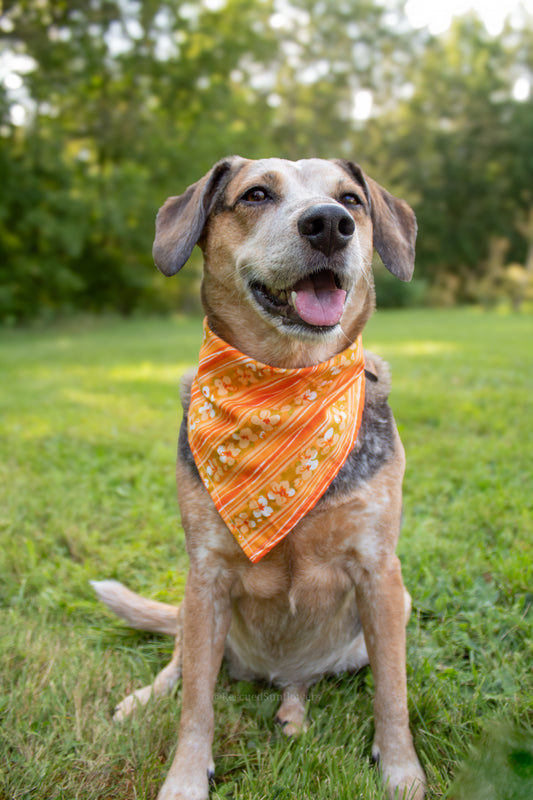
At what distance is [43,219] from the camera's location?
2175 centimetres

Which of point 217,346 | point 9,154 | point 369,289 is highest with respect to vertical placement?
point 9,154

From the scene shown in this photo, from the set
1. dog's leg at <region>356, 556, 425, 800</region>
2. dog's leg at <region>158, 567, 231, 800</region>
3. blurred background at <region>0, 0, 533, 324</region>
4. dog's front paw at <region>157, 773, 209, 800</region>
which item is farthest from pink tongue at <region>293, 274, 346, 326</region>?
blurred background at <region>0, 0, 533, 324</region>

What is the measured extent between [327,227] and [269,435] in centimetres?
86

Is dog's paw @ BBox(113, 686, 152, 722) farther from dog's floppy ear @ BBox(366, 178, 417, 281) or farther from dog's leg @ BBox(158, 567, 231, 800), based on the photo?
dog's floppy ear @ BBox(366, 178, 417, 281)

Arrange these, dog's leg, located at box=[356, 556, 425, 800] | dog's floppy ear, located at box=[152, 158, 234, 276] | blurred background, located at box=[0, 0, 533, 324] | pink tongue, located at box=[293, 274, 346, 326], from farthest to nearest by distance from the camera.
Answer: blurred background, located at box=[0, 0, 533, 324]
dog's floppy ear, located at box=[152, 158, 234, 276]
pink tongue, located at box=[293, 274, 346, 326]
dog's leg, located at box=[356, 556, 425, 800]

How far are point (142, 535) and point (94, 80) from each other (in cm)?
2455

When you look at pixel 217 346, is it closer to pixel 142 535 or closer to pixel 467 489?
pixel 142 535

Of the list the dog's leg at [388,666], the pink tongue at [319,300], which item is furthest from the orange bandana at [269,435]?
the dog's leg at [388,666]

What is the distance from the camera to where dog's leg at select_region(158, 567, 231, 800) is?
7.20 feet

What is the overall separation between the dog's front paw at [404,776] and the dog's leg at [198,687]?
0.63 meters

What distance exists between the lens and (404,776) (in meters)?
2.17

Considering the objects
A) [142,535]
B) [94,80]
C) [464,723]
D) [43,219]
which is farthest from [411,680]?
[94,80]

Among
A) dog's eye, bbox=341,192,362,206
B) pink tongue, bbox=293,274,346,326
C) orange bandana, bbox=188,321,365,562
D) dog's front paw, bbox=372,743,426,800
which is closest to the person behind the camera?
dog's front paw, bbox=372,743,426,800

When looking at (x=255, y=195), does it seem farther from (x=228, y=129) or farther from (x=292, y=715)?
(x=228, y=129)
